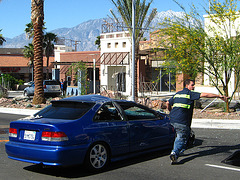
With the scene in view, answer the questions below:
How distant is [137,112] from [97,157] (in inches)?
71.0

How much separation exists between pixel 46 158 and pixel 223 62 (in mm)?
11150

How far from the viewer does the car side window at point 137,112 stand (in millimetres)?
7988

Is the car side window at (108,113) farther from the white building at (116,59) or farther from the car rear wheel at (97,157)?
the white building at (116,59)

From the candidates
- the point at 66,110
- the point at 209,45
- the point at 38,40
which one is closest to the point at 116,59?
the point at 38,40

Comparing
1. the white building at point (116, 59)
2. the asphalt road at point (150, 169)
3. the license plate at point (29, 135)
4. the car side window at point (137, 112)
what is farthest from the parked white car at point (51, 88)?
the license plate at point (29, 135)

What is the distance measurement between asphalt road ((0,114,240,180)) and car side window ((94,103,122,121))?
102 centimetres

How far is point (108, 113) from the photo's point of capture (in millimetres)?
7531

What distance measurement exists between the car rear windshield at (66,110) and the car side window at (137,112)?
1.01 m

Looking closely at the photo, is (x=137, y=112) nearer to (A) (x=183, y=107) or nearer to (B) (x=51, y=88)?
(A) (x=183, y=107)

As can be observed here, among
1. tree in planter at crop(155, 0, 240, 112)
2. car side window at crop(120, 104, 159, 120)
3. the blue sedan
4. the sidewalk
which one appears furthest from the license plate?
→ tree in planter at crop(155, 0, 240, 112)

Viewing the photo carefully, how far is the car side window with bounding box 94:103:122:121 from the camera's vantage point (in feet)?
24.0

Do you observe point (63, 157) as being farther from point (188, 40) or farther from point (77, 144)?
point (188, 40)

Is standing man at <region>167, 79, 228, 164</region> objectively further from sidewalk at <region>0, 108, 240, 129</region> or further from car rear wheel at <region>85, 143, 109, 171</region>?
sidewalk at <region>0, 108, 240, 129</region>

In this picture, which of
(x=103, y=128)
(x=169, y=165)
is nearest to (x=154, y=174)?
(x=169, y=165)
